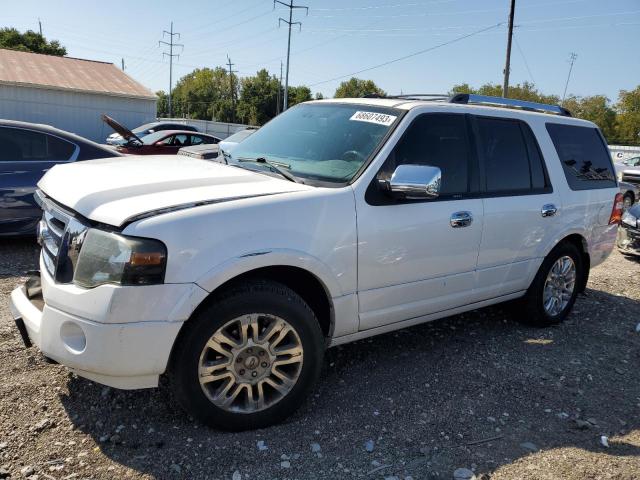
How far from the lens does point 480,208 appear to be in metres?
3.86

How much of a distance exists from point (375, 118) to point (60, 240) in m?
2.12

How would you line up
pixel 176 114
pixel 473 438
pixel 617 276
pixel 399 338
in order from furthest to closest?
pixel 176 114 < pixel 617 276 < pixel 399 338 < pixel 473 438

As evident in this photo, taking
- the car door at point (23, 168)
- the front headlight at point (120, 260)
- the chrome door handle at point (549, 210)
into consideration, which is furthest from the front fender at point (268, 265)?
the car door at point (23, 168)

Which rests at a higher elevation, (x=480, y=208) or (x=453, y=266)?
(x=480, y=208)

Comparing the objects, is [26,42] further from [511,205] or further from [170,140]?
[511,205]

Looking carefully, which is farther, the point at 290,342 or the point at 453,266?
the point at 453,266

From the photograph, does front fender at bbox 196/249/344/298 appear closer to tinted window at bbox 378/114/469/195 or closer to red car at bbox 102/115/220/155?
tinted window at bbox 378/114/469/195

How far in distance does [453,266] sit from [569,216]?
63.7 inches

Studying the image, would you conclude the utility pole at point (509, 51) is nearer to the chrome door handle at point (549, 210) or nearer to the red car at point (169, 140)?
the red car at point (169, 140)

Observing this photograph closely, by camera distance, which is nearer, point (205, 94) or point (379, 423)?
point (379, 423)

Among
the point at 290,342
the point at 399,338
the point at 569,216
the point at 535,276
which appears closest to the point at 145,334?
the point at 290,342

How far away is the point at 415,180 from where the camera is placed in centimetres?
311

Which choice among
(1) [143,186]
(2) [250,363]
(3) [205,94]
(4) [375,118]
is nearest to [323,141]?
(4) [375,118]

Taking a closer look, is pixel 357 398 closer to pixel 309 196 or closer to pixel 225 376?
pixel 225 376
